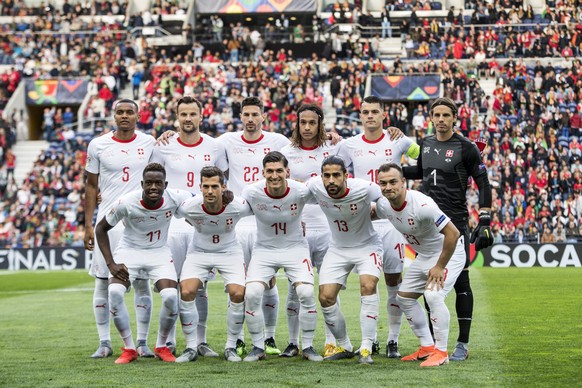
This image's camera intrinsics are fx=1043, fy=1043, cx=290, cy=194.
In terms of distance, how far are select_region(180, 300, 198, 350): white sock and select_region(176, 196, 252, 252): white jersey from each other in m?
0.62

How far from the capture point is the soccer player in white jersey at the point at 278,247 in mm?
9953

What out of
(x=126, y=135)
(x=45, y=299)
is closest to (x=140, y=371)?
(x=126, y=135)

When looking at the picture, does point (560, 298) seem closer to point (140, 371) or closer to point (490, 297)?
point (490, 297)

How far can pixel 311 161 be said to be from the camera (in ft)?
35.6

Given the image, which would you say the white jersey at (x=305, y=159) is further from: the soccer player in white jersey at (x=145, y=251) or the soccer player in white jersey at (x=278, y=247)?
the soccer player in white jersey at (x=145, y=251)

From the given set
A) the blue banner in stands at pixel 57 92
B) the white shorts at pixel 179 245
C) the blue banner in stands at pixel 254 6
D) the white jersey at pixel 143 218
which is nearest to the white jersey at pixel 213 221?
the white jersey at pixel 143 218

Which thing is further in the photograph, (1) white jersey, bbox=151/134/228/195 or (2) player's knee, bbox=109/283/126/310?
(1) white jersey, bbox=151/134/228/195

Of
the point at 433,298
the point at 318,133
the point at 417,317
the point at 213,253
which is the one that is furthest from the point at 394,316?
the point at 318,133

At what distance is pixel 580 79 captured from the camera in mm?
36312

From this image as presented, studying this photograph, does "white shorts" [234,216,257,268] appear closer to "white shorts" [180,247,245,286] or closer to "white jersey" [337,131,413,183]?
"white shorts" [180,247,245,286]

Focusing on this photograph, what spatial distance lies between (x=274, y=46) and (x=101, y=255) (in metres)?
33.1

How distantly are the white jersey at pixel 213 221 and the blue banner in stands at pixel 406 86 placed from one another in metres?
28.1

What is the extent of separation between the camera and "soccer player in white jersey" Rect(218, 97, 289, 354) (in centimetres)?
1085

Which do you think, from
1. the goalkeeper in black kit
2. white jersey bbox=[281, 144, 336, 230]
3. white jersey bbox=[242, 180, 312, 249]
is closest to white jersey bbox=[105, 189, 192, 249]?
white jersey bbox=[242, 180, 312, 249]
